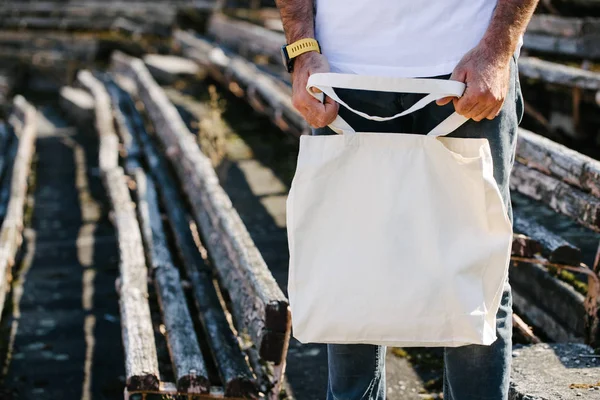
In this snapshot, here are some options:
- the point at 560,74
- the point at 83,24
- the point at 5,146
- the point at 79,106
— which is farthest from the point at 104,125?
the point at 83,24

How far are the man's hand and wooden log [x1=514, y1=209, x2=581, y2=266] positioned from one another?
1556 millimetres

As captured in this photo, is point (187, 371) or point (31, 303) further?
point (31, 303)

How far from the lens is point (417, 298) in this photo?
2391 millimetres

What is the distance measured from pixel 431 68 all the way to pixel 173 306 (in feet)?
7.22

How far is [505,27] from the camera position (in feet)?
8.10

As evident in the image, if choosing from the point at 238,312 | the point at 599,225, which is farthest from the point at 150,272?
the point at 599,225

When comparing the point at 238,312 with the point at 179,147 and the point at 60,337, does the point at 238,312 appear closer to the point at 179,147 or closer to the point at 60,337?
the point at 60,337

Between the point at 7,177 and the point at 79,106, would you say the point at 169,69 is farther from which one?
the point at 7,177

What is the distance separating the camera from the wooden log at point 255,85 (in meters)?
7.70

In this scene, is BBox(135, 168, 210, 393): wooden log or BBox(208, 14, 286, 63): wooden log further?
BBox(208, 14, 286, 63): wooden log

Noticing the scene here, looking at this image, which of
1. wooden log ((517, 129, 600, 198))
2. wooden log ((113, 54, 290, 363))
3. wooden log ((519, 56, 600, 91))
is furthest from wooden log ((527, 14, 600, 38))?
wooden log ((517, 129, 600, 198))

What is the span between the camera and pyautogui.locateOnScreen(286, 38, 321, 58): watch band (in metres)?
2.65

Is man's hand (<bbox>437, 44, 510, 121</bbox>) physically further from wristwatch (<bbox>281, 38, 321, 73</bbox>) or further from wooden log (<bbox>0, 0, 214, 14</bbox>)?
wooden log (<bbox>0, 0, 214, 14</bbox>)

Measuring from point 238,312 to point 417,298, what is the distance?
1625 mm
